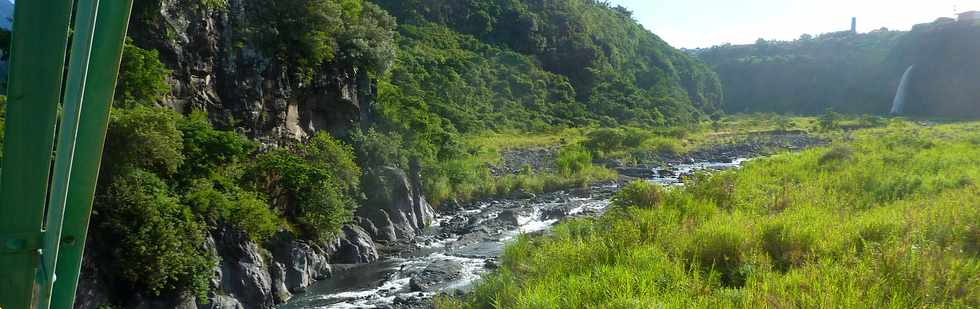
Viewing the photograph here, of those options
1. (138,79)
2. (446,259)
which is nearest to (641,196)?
(446,259)

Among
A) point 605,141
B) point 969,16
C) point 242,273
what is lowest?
point 242,273

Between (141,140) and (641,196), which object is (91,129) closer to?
(141,140)

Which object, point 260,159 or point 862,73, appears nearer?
point 260,159

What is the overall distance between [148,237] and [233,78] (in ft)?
28.3

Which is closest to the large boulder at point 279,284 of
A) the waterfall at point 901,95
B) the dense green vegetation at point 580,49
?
the dense green vegetation at point 580,49

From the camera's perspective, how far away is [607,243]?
9.80 meters

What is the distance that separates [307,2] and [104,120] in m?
20.7

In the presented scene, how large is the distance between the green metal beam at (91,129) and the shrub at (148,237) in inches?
391

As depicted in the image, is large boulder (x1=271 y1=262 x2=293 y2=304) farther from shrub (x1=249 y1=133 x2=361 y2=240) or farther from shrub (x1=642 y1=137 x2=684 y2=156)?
shrub (x1=642 y1=137 x2=684 y2=156)

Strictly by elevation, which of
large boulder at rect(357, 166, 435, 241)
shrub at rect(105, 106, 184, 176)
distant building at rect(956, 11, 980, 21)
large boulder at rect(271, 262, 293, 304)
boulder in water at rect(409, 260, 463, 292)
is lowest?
boulder in water at rect(409, 260, 463, 292)

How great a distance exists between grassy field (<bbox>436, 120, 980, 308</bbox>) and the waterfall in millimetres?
98920

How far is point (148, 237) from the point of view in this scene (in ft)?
35.6

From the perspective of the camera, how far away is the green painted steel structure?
1.65m

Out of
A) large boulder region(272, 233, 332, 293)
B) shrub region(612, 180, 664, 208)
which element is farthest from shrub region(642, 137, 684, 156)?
large boulder region(272, 233, 332, 293)
